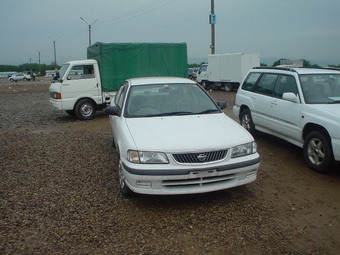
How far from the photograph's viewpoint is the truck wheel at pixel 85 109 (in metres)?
11.6

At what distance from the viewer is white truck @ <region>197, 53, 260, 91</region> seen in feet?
71.5

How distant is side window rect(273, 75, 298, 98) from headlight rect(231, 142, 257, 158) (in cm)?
230

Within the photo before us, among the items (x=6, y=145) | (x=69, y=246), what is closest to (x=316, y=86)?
(x=69, y=246)

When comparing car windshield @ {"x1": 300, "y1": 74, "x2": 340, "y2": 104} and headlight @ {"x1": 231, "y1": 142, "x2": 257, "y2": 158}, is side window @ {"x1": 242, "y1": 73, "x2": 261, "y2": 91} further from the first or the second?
headlight @ {"x1": 231, "y1": 142, "x2": 257, "y2": 158}

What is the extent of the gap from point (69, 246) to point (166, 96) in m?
2.91

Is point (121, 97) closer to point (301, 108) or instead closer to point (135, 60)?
point (301, 108)

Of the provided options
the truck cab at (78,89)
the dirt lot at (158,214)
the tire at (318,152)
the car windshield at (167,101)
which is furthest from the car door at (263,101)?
the truck cab at (78,89)

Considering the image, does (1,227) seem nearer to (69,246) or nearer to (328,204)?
(69,246)

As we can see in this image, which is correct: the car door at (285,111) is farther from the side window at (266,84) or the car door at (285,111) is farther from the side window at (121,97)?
the side window at (121,97)

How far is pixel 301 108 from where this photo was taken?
5.82 metres

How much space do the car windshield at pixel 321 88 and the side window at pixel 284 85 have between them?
17cm

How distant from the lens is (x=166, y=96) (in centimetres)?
551

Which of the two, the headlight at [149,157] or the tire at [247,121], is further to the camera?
the tire at [247,121]

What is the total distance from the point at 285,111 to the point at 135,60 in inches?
285
